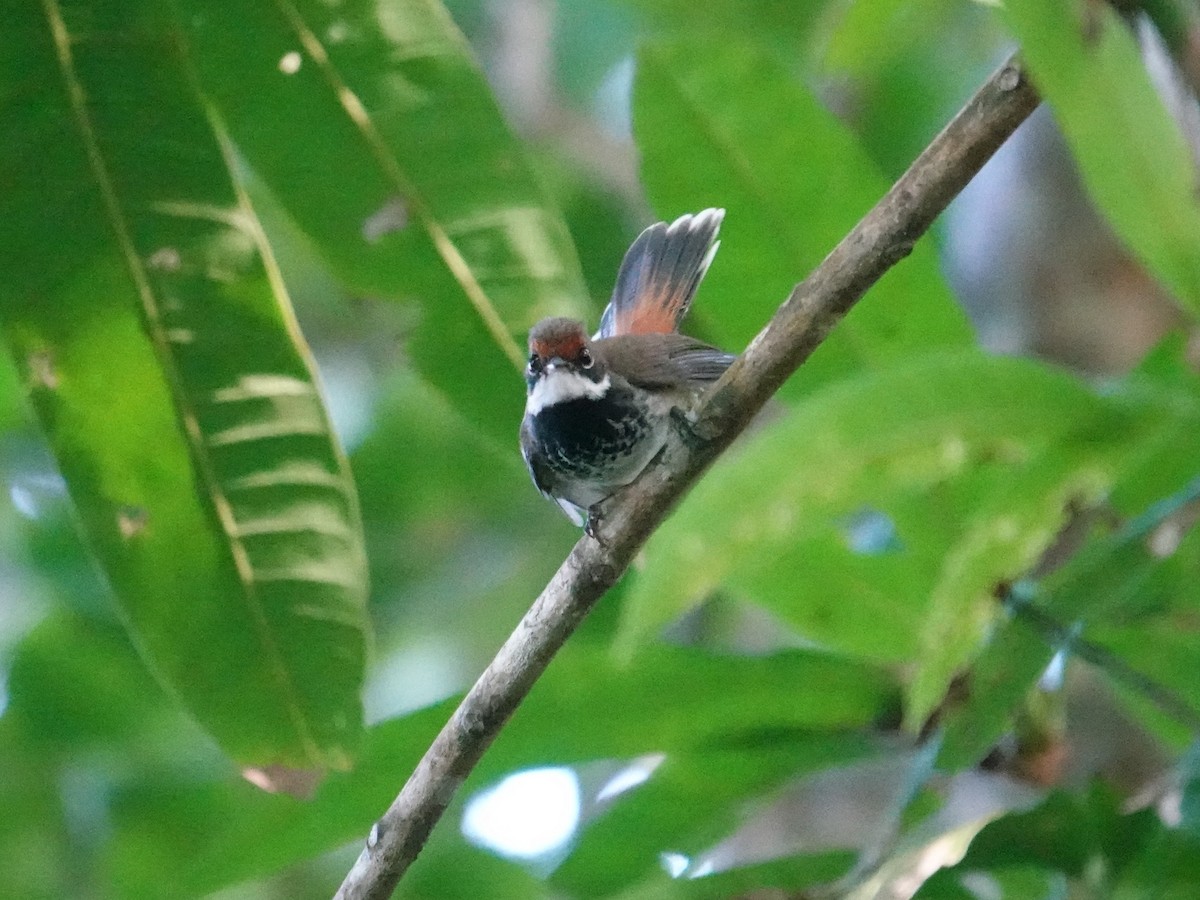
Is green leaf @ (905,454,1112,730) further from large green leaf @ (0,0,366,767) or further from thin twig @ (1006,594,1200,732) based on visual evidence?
large green leaf @ (0,0,366,767)

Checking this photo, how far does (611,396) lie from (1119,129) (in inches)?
62.7

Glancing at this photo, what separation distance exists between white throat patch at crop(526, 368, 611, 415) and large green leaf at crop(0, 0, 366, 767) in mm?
637

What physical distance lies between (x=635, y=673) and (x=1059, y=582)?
77 centimetres

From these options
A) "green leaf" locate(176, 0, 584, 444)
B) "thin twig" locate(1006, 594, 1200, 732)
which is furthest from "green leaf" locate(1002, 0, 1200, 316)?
"green leaf" locate(176, 0, 584, 444)

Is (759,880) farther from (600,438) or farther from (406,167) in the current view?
(406,167)

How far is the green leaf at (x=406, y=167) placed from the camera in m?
1.92

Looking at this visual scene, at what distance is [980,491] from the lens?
224 centimetres

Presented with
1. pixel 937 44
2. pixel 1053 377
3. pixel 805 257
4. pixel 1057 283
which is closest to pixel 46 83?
pixel 805 257

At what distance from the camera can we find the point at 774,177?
7.27ft

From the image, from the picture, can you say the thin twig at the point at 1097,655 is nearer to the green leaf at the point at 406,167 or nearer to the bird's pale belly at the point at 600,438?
the green leaf at the point at 406,167

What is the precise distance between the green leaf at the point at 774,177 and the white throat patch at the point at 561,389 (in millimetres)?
490

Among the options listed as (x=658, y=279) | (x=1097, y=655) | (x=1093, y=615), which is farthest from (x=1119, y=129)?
(x=658, y=279)

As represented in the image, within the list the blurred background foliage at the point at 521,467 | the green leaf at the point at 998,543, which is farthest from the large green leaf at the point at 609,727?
the green leaf at the point at 998,543

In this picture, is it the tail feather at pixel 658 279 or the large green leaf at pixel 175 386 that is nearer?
the large green leaf at pixel 175 386
